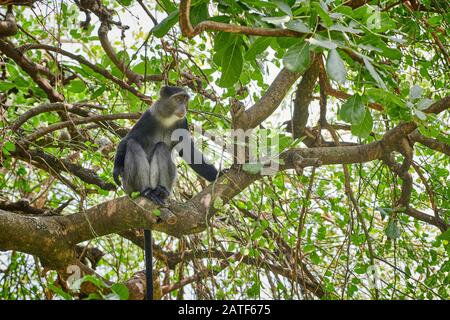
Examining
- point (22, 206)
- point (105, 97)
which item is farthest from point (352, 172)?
point (22, 206)

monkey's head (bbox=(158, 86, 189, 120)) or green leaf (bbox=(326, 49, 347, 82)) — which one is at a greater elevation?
monkey's head (bbox=(158, 86, 189, 120))

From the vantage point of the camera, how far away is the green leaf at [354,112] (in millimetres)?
2545

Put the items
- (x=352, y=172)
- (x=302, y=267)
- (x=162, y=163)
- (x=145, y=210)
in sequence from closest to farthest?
Result: 1. (x=145, y=210)
2. (x=302, y=267)
3. (x=162, y=163)
4. (x=352, y=172)

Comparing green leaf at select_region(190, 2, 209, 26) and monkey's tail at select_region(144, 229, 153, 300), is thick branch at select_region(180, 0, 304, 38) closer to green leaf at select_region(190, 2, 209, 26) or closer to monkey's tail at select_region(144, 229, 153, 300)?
green leaf at select_region(190, 2, 209, 26)

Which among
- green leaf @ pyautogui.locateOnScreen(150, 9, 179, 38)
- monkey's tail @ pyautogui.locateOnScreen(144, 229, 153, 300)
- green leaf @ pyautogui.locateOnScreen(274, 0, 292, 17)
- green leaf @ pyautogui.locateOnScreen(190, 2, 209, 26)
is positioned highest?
green leaf @ pyautogui.locateOnScreen(190, 2, 209, 26)

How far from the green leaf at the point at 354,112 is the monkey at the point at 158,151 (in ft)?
9.36

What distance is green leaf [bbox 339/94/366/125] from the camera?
2.54 m

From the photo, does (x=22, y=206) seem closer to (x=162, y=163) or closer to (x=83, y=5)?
(x=162, y=163)

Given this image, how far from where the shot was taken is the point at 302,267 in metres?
4.89

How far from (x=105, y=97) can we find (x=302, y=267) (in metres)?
3.28

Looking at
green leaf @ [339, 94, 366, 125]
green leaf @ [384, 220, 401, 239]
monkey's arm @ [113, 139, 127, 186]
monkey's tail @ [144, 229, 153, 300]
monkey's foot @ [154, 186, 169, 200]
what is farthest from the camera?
monkey's foot @ [154, 186, 169, 200]

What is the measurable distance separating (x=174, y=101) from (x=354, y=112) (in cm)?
337

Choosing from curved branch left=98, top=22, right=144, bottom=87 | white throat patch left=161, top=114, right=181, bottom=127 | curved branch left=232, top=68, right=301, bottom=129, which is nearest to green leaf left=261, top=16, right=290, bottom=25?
curved branch left=232, top=68, right=301, bottom=129
